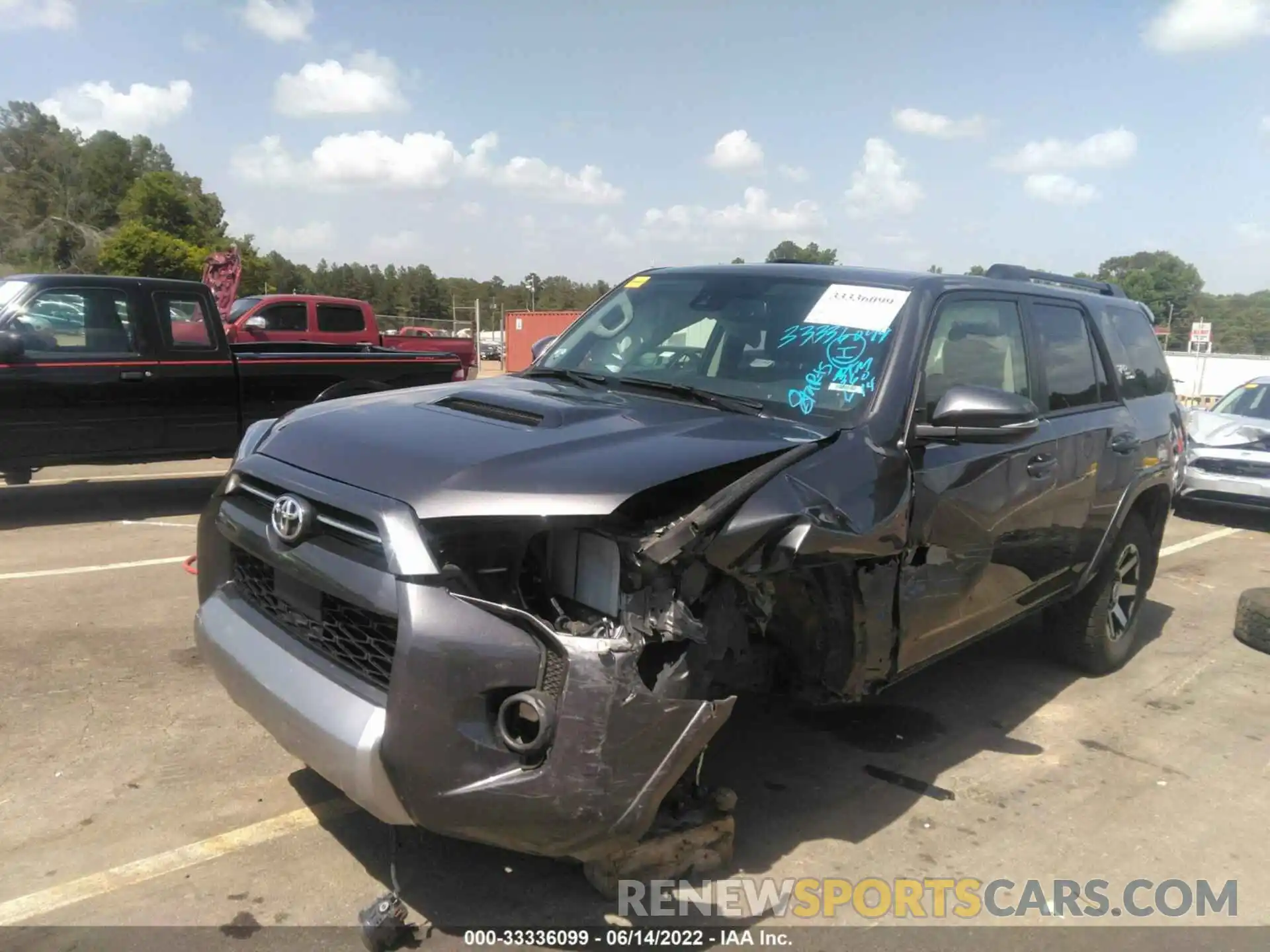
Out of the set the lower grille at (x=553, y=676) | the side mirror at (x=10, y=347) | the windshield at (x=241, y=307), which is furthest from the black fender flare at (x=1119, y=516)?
the windshield at (x=241, y=307)

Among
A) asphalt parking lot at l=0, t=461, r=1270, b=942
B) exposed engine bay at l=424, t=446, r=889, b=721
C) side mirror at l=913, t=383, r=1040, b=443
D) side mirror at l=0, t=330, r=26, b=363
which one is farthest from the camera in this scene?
side mirror at l=0, t=330, r=26, b=363

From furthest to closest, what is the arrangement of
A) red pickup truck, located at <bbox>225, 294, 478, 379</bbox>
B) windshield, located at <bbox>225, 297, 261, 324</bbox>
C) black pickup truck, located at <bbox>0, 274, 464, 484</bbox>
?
windshield, located at <bbox>225, 297, 261, 324</bbox>
red pickup truck, located at <bbox>225, 294, 478, 379</bbox>
black pickup truck, located at <bbox>0, 274, 464, 484</bbox>

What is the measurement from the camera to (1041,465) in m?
4.03

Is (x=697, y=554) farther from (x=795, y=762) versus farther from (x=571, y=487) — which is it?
(x=795, y=762)

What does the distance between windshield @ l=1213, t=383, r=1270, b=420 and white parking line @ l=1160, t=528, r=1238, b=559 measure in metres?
1.56

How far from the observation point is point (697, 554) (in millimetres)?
2480

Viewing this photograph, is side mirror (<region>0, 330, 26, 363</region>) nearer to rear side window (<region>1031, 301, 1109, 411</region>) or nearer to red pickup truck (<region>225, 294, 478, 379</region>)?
rear side window (<region>1031, 301, 1109, 411</region>)

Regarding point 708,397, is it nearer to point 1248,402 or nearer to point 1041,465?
point 1041,465

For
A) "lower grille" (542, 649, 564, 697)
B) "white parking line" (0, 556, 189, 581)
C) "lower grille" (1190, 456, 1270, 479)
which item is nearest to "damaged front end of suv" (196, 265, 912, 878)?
"lower grille" (542, 649, 564, 697)

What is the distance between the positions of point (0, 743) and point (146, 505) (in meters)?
5.07

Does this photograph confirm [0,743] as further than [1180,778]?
No

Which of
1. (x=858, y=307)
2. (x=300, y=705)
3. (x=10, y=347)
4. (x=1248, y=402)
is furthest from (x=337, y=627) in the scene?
(x=1248, y=402)

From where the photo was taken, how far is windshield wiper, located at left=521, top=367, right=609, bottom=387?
3.87 metres

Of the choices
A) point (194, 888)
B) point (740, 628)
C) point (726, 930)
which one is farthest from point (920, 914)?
point (194, 888)
